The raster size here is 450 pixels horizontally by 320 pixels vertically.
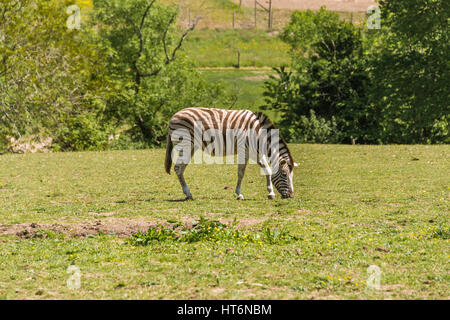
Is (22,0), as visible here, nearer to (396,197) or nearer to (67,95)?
(67,95)

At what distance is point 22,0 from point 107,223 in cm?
2151

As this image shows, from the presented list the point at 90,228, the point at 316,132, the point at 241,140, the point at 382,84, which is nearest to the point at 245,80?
the point at 382,84

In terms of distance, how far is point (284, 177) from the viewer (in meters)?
12.8

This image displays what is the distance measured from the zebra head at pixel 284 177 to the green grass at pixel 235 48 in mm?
51912

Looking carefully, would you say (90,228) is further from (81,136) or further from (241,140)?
(81,136)

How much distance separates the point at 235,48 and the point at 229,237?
2779 inches

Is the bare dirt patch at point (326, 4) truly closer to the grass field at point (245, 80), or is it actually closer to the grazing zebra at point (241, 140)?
the grass field at point (245, 80)

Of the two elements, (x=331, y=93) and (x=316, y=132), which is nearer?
(x=316, y=132)

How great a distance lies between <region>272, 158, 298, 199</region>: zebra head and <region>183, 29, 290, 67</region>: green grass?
51.9m

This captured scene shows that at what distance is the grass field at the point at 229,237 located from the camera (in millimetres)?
6527

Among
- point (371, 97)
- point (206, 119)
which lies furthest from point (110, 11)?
point (206, 119)

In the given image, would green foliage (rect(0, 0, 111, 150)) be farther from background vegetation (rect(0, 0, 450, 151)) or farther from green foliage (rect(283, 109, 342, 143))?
green foliage (rect(283, 109, 342, 143))

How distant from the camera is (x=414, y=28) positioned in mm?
30641

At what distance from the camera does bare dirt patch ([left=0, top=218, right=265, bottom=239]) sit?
9.41 meters
